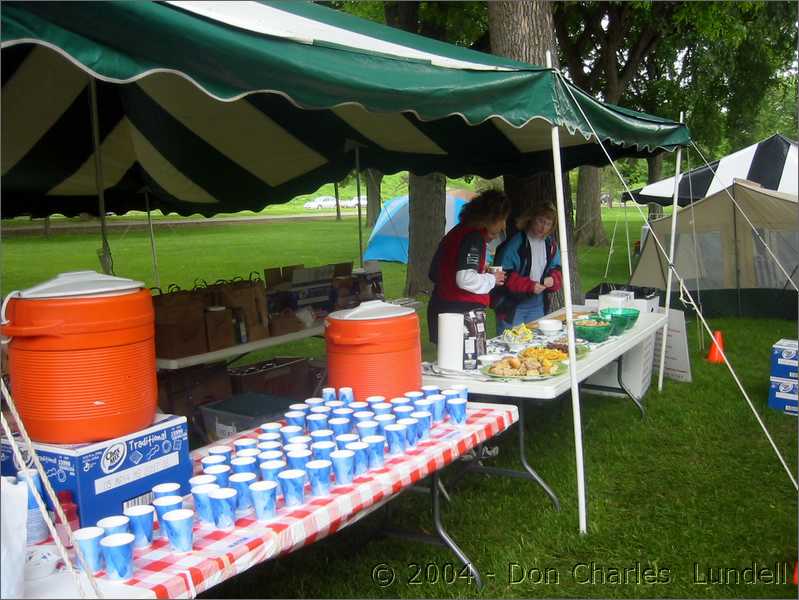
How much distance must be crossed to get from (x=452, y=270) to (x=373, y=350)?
5.46 ft

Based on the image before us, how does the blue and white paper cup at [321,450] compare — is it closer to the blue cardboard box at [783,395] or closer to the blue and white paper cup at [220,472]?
the blue and white paper cup at [220,472]

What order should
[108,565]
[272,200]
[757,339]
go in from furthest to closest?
[757,339], [272,200], [108,565]

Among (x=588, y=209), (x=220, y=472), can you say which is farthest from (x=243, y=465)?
(x=588, y=209)

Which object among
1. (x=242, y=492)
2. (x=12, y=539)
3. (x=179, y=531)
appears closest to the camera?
(x=12, y=539)

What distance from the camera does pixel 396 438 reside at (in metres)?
2.33

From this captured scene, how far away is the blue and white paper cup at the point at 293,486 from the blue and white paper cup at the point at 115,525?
1.30 feet

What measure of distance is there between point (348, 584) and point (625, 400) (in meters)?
3.15

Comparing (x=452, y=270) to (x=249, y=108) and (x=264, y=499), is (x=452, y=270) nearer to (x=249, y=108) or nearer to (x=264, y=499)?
(x=249, y=108)

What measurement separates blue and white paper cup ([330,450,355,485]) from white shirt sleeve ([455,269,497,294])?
2116mm

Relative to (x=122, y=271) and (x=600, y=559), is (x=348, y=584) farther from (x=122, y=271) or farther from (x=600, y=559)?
(x=122, y=271)

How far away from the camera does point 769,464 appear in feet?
13.5

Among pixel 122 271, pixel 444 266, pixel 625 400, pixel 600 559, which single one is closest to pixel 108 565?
pixel 600 559

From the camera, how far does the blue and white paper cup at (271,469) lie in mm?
2010

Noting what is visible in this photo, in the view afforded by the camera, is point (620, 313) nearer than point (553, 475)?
No
